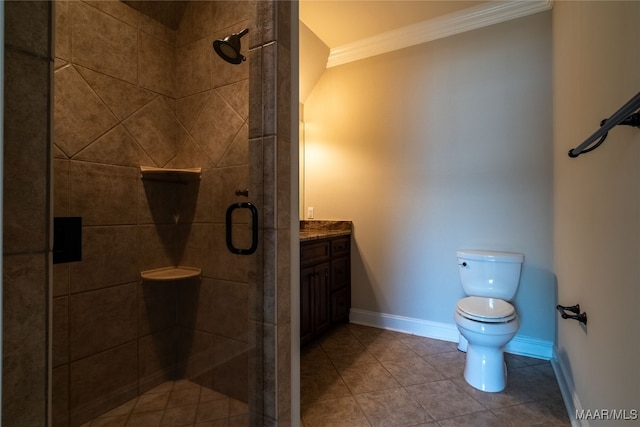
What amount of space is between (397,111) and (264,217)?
1.97 m

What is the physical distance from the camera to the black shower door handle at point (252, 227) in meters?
1.16

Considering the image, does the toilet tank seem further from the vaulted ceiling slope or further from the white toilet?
the vaulted ceiling slope

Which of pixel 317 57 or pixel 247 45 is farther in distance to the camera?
pixel 317 57

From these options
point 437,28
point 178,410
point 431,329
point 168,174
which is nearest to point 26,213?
point 168,174

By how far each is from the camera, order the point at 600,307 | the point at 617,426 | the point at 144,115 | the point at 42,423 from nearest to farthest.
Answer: the point at 42,423 < the point at 617,426 < the point at 600,307 < the point at 144,115

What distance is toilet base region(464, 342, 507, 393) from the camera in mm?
1747

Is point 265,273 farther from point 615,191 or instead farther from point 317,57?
point 317,57

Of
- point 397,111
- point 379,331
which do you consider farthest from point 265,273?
point 397,111

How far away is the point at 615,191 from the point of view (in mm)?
1016

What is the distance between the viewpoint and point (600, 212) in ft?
3.80

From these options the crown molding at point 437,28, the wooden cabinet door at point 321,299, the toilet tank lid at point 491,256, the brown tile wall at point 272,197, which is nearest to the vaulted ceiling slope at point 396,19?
the crown molding at point 437,28

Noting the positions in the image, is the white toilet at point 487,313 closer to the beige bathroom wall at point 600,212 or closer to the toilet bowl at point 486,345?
the toilet bowl at point 486,345

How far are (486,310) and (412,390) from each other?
0.67 m

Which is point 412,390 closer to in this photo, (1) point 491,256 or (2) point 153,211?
(1) point 491,256
